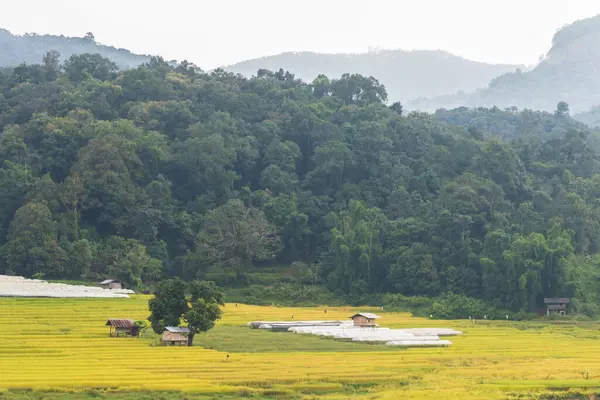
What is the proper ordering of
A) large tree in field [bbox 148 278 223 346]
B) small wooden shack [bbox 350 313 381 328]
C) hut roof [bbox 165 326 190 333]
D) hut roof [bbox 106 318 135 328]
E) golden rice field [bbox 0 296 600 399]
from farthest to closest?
small wooden shack [bbox 350 313 381 328]
hut roof [bbox 106 318 135 328]
large tree in field [bbox 148 278 223 346]
hut roof [bbox 165 326 190 333]
golden rice field [bbox 0 296 600 399]

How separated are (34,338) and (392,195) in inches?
1805

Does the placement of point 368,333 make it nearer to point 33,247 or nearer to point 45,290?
point 45,290

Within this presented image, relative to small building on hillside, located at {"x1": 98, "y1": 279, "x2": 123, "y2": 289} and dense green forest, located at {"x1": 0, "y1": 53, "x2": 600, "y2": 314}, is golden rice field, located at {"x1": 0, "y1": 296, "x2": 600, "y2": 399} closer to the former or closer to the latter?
small building on hillside, located at {"x1": 98, "y1": 279, "x2": 123, "y2": 289}

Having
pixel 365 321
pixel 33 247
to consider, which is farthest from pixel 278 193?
pixel 365 321

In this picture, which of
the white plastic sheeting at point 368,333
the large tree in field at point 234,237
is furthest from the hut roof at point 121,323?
the large tree in field at point 234,237

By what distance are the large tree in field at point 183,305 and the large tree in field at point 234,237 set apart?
86.9 ft

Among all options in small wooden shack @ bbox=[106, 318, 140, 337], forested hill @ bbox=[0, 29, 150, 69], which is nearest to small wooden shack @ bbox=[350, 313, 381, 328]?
small wooden shack @ bbox=[106, 318, 140, 337]

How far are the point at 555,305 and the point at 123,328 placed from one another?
31.9m

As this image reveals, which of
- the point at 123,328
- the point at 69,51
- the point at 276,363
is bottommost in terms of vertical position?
the point at 276,363

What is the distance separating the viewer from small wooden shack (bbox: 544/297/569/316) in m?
66.4

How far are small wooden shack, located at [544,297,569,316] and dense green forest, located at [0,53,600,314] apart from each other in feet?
2.90

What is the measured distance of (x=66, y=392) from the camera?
33.2 meters

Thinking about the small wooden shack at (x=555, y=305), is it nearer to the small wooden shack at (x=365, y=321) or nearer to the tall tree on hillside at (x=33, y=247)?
the small wooden shack at (x=365, y=321)

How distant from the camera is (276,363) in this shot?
41.0m
